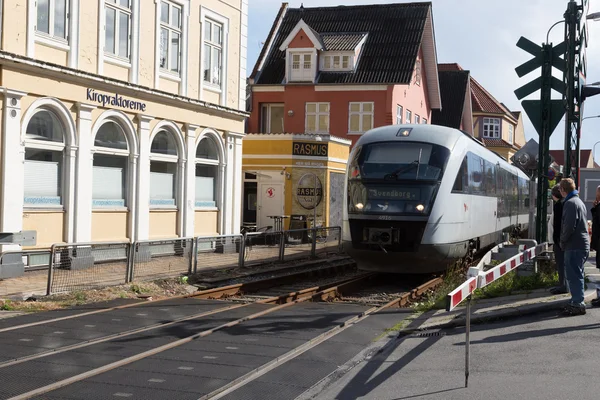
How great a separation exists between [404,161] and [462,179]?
1.52m

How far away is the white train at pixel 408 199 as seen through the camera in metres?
16.4

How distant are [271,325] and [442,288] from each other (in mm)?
5085

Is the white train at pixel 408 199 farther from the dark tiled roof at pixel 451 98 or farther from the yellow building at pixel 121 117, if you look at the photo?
the dark tiled roof at pixel 451 98

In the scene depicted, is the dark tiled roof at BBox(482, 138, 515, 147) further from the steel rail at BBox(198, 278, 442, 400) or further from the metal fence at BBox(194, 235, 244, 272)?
the steel rail at BBox(198, 278, 442, 400)

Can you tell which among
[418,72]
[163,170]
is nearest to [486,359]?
[163,170]

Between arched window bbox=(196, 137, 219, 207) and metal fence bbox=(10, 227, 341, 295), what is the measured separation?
12.2 ft

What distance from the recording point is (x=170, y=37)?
22781 millimetres

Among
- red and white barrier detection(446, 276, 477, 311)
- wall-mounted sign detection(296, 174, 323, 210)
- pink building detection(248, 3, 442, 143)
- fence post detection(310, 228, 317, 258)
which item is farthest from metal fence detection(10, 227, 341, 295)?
pink building detection(248, 3, 442, 143)

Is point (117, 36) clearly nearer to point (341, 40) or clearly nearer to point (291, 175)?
point (291, 175)

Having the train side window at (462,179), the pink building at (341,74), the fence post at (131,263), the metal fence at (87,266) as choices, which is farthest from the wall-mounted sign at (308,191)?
the metal fence at (87,266)

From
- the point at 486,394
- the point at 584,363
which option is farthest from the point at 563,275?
the point at 486,394

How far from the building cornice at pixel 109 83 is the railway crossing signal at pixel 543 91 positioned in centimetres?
947

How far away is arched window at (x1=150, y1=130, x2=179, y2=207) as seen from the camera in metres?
A: 22.4

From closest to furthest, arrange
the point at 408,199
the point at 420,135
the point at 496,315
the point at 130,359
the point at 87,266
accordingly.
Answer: the point at 130,359 < the point at 496,315 < the point at 87,266 < the point at 408,199 < the point at 420,135
